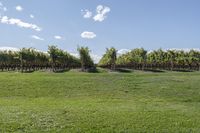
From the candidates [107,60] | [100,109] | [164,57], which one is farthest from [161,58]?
[100,109]

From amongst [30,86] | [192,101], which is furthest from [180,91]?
[30,86]

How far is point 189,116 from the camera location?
15.4 metres

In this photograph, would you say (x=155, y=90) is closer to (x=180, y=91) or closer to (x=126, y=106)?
(x=180, y=91)

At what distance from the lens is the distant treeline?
222 feet

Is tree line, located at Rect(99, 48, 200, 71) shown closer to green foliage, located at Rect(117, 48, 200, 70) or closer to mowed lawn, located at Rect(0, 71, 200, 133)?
green foliage, located at Rect(117, 48, 200, 70)

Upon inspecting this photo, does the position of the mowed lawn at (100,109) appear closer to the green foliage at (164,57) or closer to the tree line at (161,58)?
the tree line at (161,58)

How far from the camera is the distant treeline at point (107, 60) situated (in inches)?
2658

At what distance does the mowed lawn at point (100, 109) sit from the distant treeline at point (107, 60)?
36220 mm

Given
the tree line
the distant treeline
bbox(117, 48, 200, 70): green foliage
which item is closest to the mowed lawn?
the distant treeline

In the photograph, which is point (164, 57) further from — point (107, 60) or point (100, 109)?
point (100, 109)

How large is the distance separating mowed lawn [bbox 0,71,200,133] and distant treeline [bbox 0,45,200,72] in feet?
119

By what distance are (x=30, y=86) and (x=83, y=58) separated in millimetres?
36214

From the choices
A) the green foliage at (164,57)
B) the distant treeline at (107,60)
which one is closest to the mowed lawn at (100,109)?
the distant treeline at (107,60)

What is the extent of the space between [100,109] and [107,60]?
64035mm
